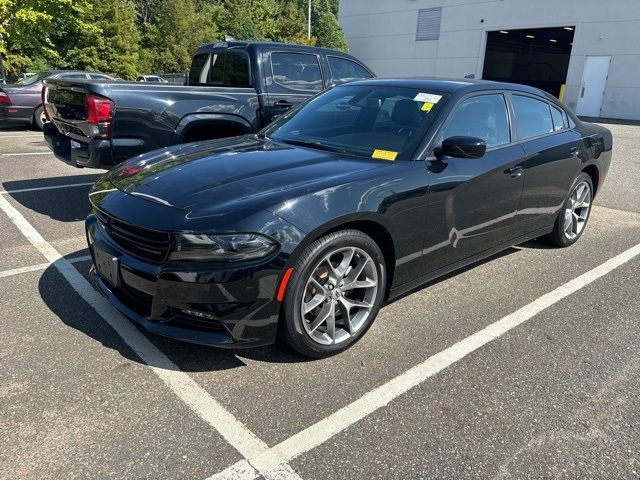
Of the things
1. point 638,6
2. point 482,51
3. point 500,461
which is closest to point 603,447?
point 500,461

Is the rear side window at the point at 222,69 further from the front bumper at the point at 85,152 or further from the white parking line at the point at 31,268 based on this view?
the white parking line at the point at 31,268

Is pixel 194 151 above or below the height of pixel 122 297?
above

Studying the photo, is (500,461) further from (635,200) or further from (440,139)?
(635,200)

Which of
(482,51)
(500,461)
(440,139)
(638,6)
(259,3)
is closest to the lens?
(500,461)

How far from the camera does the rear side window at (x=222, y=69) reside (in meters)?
6.59

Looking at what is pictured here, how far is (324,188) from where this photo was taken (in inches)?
116

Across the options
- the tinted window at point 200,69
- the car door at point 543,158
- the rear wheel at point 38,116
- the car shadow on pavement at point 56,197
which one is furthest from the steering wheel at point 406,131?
the rear wheel at point 38,116

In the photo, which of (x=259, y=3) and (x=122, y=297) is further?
(x=259, y=3)

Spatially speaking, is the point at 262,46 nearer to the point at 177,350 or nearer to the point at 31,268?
the point at 31,268

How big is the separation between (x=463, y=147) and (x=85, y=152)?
12.8ft

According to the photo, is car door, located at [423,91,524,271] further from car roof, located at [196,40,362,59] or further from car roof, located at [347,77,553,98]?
car roof, located at [196,40,362,59]

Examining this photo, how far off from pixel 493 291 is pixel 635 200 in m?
4.94

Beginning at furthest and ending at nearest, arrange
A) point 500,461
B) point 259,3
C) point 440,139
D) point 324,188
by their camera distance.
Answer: point 259,3
point 440,139
point 324,188
point 500,461

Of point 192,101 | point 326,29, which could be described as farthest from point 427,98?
point 326,29
